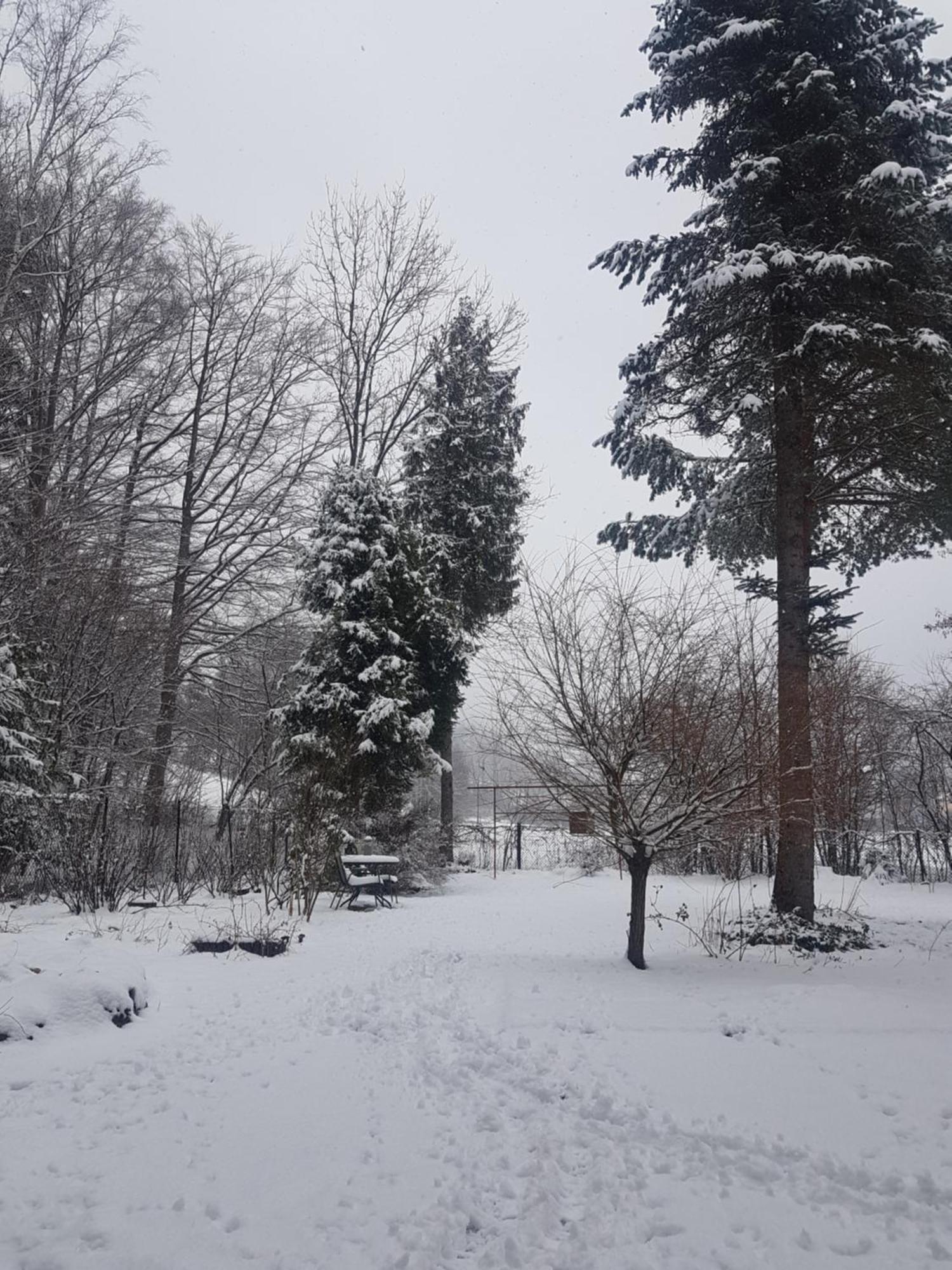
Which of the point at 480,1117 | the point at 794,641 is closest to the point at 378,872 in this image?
the point at 794,641

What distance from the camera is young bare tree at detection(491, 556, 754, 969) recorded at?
6.57m

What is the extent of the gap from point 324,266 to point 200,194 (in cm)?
393

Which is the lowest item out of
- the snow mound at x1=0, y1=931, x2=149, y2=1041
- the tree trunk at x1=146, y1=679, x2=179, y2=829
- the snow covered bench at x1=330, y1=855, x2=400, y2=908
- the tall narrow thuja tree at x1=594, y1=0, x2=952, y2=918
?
the snow covered bench at x1=330, y1=855, x2=400, y2=908

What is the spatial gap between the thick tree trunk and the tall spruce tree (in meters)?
9.63

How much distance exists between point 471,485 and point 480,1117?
50.9 ft

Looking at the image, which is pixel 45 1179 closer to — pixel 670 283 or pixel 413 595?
pixel 670 283

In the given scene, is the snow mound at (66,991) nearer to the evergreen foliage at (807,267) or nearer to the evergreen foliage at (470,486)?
the evergreen foliage at (807,267)

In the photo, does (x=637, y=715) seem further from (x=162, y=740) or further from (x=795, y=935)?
(x=162, y=740)

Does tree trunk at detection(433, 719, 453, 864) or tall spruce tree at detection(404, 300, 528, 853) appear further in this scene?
tall spruce tree at detection(404, 300, 528, 853)

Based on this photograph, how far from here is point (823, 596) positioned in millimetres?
7977

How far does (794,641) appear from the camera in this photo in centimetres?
800

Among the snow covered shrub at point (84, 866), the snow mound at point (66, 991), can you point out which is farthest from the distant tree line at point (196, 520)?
the snow mound at point (66, 991)

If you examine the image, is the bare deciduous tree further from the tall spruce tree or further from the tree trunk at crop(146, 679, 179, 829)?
the tall spruce tree

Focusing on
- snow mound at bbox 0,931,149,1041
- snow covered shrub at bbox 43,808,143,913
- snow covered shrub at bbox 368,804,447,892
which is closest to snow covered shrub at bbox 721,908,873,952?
snow mound at bbox 0,931,149,1041
